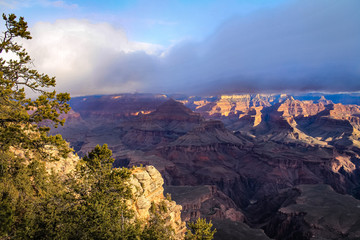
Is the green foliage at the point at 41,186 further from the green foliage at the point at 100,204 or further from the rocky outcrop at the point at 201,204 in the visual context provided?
the rocky outcrop at the point at 201,204

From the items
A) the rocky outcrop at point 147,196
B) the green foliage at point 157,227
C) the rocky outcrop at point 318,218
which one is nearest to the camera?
the green foliage at point 157,227

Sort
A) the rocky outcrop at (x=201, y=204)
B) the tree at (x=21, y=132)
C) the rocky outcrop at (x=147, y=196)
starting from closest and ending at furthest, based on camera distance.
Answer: the tree at (x=21, y=132), the rocky outcrop at (x=147, y=196), the rocky outcrop at (x=201, y=204)

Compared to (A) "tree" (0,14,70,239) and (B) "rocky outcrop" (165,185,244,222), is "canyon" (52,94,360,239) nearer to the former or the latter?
(B) "rocky outcrop" (165,185,244,222)

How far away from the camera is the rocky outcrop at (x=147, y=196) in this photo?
22.0 m

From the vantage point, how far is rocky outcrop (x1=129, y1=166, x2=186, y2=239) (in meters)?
22.0

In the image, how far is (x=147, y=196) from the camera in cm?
2436

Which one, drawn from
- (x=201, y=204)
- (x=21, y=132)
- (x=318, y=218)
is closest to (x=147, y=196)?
(x=21, y=132)

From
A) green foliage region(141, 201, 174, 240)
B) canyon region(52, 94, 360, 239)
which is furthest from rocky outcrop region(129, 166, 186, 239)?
canyon region(52, 94, 360, 239)

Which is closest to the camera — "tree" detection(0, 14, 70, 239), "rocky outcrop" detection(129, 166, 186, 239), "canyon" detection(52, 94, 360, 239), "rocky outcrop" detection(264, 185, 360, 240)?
"tree" detection(0, 14, 70, 239)

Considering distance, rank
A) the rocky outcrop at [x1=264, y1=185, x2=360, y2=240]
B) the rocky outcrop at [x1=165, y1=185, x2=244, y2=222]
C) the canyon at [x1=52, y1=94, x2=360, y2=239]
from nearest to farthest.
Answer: the rocky outcrop at [x1=264, y1=185, x2=360, y2=240]
the canyon at [x1=52, y1=94, x2=360, y2=239]
the rocky outcrop at [x1=165, y1=185, x2=244, y2=222]

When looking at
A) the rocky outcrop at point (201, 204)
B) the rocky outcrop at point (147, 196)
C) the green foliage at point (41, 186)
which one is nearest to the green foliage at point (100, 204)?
the green foliage at point (41, 186)

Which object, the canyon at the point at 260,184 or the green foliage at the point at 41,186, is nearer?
the green foliage at the point at 41,186

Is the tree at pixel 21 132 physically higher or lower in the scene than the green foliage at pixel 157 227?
higher

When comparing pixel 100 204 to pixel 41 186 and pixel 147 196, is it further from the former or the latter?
pixel 147 196
